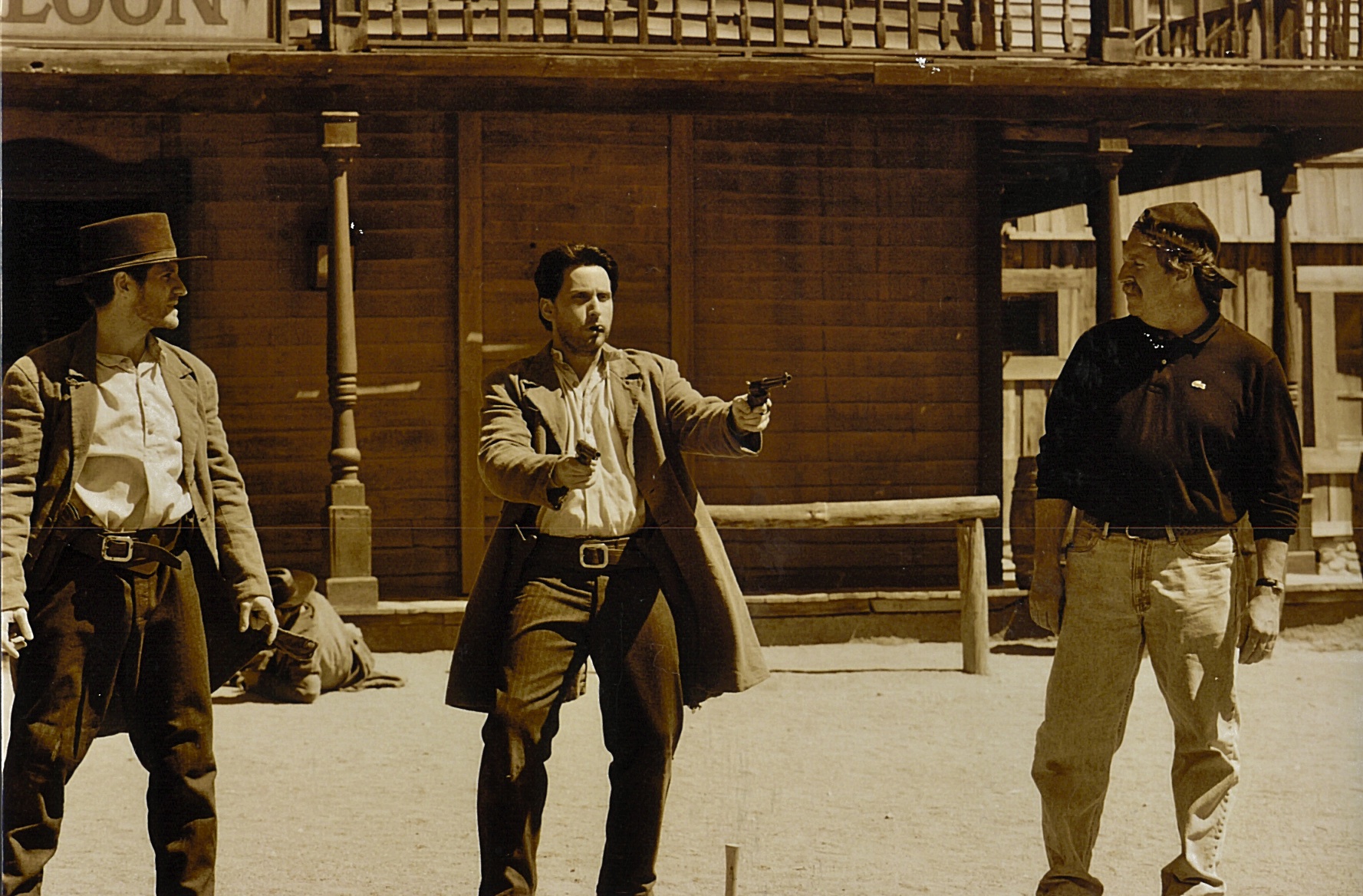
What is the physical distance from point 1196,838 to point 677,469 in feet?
5.62

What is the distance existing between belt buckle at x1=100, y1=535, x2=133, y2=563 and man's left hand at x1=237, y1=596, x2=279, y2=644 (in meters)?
0.34

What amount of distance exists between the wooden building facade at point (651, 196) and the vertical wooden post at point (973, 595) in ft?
0.82

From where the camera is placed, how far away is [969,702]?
706 centimetres

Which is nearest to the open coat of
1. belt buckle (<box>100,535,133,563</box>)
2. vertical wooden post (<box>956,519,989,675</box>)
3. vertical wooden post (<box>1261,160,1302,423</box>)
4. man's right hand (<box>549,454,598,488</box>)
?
belt buckle (<box>100,535,133,563</box>)

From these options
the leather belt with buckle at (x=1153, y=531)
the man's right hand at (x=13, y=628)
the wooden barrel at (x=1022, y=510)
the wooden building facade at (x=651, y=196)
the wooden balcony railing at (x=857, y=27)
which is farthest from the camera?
the wooden barrel at (x=1022, y=510)

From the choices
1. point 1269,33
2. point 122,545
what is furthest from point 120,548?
point 1269,33

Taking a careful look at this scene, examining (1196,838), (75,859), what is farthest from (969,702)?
(75,859)

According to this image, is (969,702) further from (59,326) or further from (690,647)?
(59,326)

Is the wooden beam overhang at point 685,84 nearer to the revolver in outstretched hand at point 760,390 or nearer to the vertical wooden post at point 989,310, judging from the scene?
the vertical wooden post at point 989,310

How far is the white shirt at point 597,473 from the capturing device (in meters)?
4.25

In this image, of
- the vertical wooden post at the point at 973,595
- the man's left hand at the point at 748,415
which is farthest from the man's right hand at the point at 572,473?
the vertical wooden post at the point at 973,595

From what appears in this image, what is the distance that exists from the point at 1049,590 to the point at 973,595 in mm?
3106

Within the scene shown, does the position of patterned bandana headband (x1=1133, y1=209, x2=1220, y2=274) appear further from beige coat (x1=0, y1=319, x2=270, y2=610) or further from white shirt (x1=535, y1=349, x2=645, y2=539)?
beige coat (x1=0, y1=319, x2=270, y2=610)

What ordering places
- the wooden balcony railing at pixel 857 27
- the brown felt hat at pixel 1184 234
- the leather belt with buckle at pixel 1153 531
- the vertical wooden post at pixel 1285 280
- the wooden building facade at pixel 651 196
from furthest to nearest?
the wooden balcony railing at pixel 857 27 → the vertical wooden post at pixel 1285 280 → the wooden building facade at pixel 651 196 → the brown felt hat at pixel 1184 234 → the leather belt with buckle at pixel 1153 531
